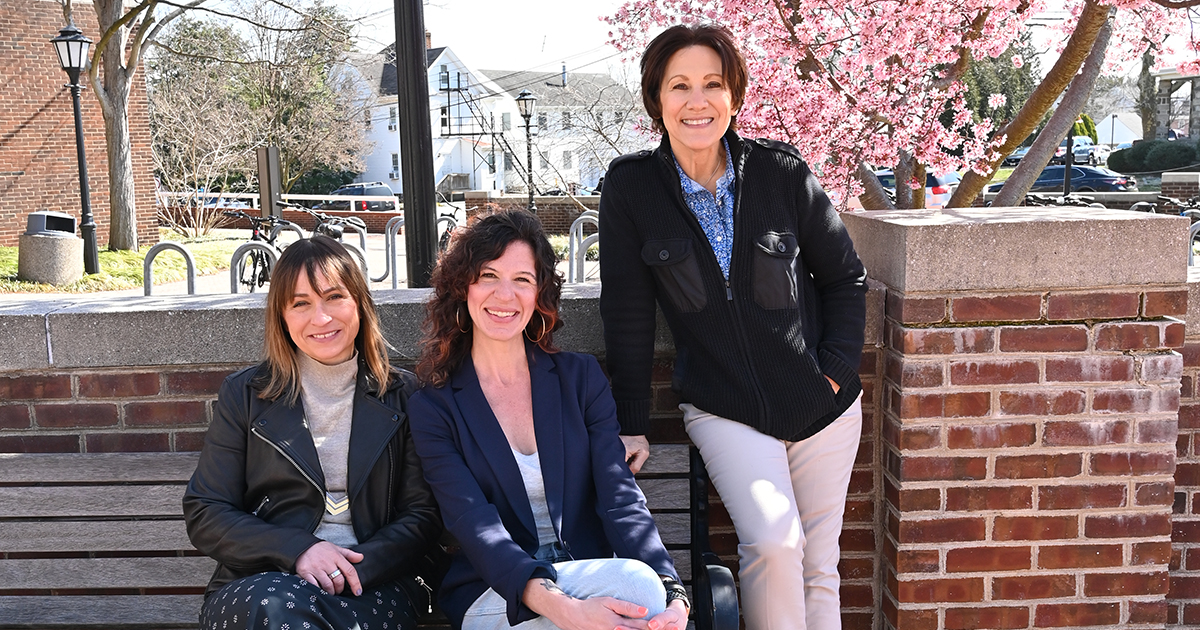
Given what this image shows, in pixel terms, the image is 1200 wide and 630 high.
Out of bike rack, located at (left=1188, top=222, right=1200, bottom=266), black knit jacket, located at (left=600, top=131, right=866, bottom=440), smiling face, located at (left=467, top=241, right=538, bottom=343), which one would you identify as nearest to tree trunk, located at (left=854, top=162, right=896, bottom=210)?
bike rack, located at (left=1188, top=222, right=1200, bottom=266)

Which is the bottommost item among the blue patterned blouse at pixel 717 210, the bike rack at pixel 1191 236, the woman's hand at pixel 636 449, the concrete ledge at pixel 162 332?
the woman's hand at pixel 636 449

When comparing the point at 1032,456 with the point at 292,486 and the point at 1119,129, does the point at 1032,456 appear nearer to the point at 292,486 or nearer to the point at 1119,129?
the point at 292,486

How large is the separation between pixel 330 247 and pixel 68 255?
50.0ft

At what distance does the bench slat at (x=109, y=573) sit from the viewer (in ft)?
10.0

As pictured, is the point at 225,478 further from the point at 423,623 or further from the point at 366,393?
the point at 423,623

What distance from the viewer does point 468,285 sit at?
2.67 m

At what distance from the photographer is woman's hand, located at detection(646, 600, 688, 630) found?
2299 mm

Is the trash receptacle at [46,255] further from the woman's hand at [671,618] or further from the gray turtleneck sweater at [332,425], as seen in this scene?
the woman's hand at [671,618]

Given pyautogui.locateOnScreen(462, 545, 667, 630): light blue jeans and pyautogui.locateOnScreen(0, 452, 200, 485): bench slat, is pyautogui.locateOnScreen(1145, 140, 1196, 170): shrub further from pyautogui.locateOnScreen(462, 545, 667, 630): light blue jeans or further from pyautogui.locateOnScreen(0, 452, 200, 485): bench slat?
pyautogui.locateOnScreen(0, 452, 200, 485): bench slat

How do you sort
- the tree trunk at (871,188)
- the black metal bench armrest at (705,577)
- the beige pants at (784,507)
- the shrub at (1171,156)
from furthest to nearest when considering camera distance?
the shrub at (1171,156), the tree trunk at (871,188), the beige pants at (784,507), the black metal bench armrest at (705,577)

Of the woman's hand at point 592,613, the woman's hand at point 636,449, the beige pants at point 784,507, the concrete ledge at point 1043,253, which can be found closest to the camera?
the woman's hand at point 592,613

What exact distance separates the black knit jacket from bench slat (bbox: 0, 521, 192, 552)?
4.85 feet

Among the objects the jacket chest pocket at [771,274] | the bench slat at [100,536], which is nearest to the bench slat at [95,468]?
the bench slat at [100,536]

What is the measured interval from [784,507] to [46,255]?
630 inches
